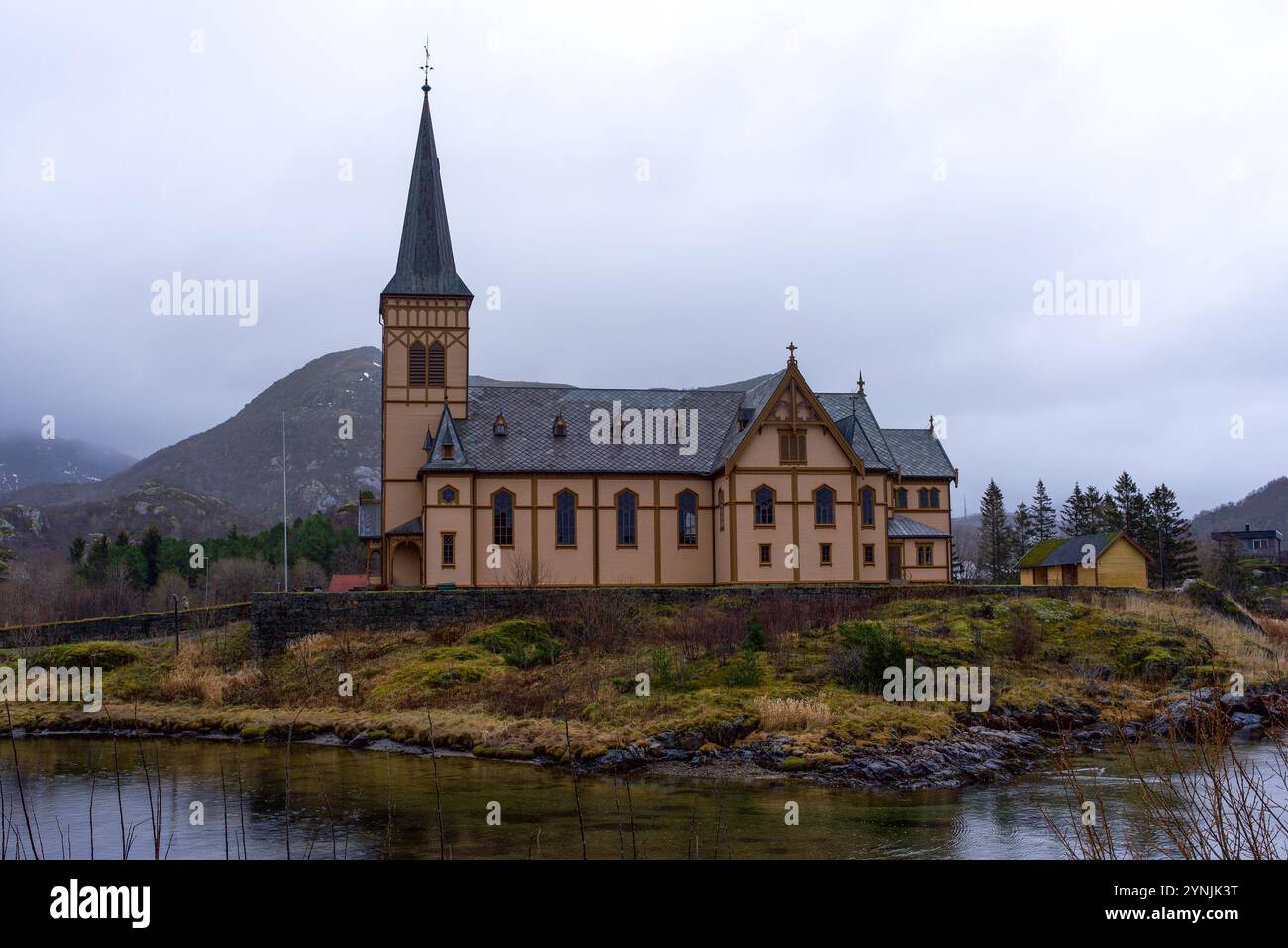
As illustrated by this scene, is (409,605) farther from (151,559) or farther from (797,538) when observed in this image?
(151,559)

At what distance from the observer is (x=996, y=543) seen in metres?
102

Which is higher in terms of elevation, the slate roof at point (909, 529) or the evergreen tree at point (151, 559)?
the slate roof at point (909, 529)

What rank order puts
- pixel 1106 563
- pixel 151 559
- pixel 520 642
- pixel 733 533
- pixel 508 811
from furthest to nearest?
pixel 151 559
pixel 1106 563
pixel 733 533
pixel 520 642
pixel 508 811

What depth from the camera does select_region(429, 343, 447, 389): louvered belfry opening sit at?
188 ft

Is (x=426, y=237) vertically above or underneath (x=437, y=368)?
above

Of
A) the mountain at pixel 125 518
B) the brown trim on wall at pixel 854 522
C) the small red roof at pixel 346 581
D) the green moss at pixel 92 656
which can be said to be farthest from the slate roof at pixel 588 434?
the mountain at pixel 125 518

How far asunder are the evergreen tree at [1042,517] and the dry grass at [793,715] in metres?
81.5

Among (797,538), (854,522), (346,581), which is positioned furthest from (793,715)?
(346,581)

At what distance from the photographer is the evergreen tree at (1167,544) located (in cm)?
8444

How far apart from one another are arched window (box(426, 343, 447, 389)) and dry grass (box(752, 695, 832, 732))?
30984 mm

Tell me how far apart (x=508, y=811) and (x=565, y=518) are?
31.8m

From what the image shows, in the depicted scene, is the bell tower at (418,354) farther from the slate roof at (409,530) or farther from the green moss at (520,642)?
the green moss at (520,642)

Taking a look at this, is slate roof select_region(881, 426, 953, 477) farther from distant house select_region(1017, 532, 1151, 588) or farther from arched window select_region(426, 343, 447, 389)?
arched window select_region(426, 343, 447, 389)
